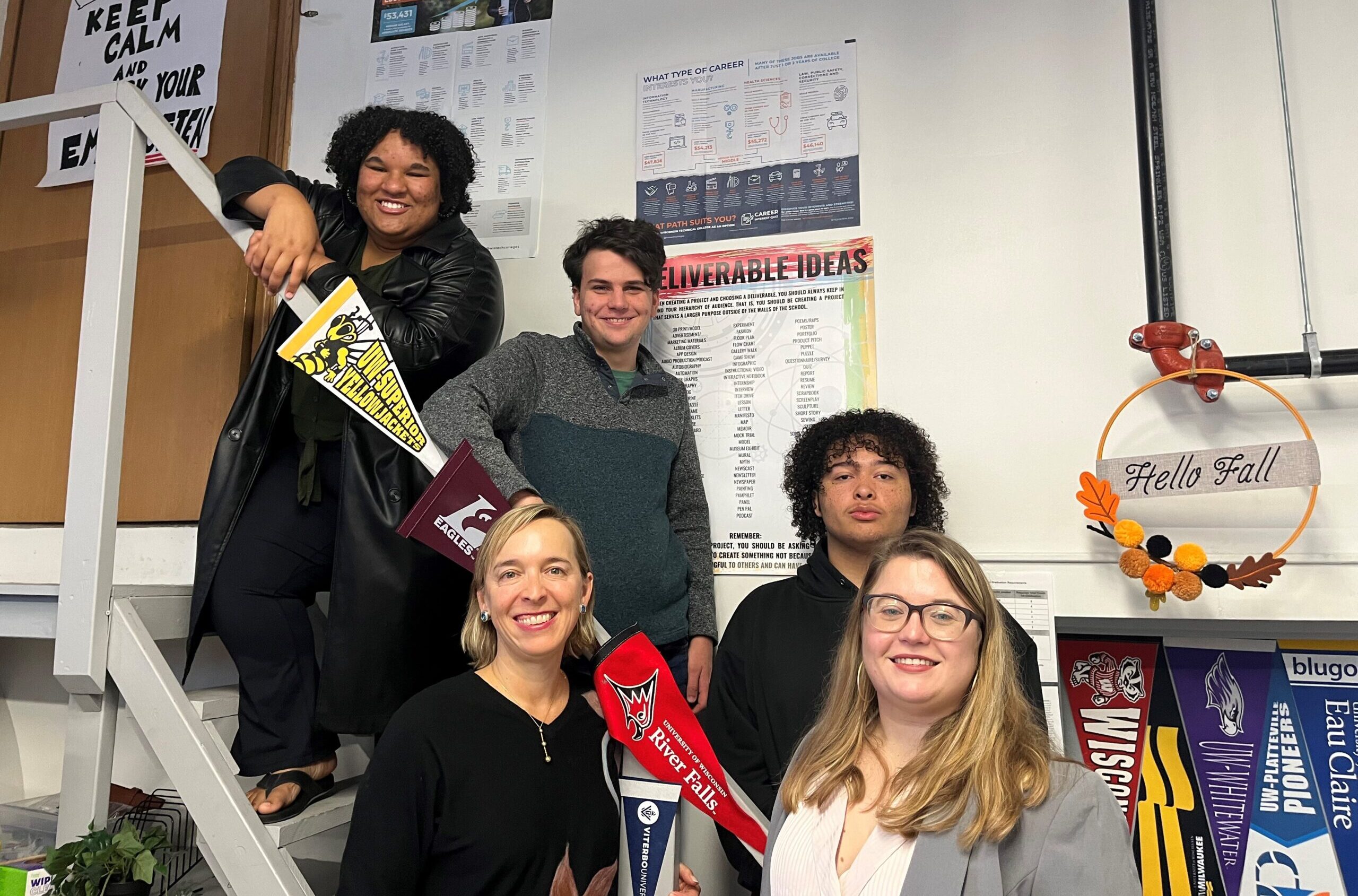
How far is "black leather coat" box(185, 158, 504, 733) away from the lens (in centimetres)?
174

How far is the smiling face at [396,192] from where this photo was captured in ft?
6.67

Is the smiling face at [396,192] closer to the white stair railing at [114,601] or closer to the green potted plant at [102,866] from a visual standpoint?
the white stair railing at [114,601]

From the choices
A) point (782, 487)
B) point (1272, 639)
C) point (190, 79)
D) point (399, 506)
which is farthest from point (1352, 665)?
point (190, 79)

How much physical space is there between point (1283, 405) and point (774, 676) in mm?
1239

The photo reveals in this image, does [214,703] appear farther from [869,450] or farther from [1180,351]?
[1180,351]

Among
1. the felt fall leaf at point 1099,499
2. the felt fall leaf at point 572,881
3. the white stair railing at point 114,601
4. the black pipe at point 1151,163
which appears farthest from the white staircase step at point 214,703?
the black pipe at point 1151,163

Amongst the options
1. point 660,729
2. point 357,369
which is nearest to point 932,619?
point 660,729

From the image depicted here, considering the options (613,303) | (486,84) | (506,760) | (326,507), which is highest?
(486,84)

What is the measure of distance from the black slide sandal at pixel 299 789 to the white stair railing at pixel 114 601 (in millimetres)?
54

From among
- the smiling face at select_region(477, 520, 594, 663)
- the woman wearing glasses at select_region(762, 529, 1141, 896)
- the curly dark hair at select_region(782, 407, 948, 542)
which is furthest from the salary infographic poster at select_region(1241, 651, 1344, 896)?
the smiling face at select_region(477, 520, 594, 663)

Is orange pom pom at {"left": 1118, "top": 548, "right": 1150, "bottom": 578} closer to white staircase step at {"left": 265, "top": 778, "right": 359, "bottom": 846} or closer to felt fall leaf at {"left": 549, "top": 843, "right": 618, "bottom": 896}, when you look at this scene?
felt fall leaf at {"left": 549, "top": 843, "right": 618, "bottom": 896}

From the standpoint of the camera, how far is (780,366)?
2.40 meters

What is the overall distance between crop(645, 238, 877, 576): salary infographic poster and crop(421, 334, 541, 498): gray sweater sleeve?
0.55 m

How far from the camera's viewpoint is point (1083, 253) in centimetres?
222
